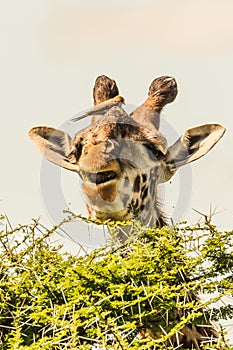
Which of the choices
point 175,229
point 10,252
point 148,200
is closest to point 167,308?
point 175,229

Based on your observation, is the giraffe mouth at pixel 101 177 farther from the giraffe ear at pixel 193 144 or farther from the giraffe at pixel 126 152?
the giraffe ear at pixel 193 144

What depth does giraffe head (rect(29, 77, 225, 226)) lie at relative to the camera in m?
4.30

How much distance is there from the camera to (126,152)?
4504 millimetres

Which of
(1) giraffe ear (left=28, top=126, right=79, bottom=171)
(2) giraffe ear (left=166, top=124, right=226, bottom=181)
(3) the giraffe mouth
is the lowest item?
(3) the giraffe mouth

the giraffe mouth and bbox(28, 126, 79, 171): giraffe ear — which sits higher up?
bbox(28, 126, 79, 171): giraffe ear

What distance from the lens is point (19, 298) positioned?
3238 mm

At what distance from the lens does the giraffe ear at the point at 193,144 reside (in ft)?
16.4

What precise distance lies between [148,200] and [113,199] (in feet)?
1.59

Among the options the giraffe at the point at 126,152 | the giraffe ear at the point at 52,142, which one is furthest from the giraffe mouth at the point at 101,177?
the giraffe ear at the point at 52,142

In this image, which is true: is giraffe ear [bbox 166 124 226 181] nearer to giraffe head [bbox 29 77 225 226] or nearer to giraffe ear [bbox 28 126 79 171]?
giraffe head [bbox 29 77 225 226]

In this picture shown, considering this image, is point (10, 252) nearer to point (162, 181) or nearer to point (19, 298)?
point (19, 298)

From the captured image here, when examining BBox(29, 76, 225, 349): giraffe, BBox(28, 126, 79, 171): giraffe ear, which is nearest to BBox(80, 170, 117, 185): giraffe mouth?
BBox(29, 76, 225, 349): giraffe

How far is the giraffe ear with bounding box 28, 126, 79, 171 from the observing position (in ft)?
16.6

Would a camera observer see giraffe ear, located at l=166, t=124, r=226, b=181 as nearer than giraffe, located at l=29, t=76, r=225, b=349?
No
